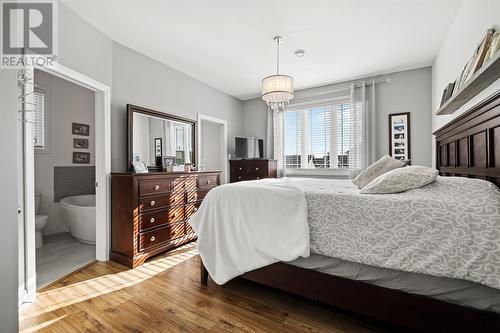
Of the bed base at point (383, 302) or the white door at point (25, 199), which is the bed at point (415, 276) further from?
the white door at point (25, 199)

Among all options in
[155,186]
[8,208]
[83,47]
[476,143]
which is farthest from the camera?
[155,186]

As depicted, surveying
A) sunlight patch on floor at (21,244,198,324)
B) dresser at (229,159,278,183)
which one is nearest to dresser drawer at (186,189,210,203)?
sunlight patch on floor at (21,244,198,324)

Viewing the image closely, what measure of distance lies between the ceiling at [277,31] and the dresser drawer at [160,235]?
2.40 meters

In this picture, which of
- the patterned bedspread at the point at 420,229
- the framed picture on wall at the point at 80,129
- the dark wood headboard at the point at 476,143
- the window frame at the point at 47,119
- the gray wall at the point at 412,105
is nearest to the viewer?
the patterned bedspread at the point at 420,229

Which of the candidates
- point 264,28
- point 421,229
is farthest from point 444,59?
point 421,229

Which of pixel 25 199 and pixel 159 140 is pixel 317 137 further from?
pixel 25 199

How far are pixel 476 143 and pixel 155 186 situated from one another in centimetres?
310

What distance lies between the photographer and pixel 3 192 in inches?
35.9

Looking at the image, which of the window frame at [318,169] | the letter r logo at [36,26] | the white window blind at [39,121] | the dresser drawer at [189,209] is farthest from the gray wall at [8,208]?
the window frame at [318,169]

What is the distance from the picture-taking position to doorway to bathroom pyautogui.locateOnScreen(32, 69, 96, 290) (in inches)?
122

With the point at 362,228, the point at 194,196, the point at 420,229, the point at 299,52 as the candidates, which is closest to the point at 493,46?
the point at 420,229

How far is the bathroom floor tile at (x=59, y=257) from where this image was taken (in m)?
2.26

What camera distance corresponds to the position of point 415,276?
1.29 metres

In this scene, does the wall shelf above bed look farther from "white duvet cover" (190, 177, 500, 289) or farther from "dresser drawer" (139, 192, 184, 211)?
"dresser drawer" (139, 192, 184, 211)
